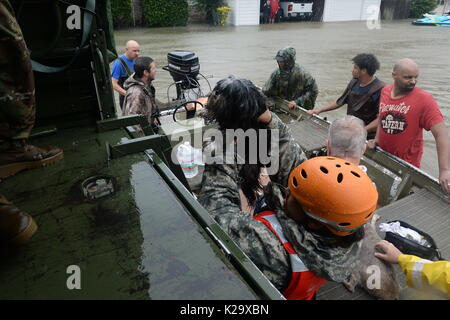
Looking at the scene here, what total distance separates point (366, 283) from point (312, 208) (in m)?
1.05

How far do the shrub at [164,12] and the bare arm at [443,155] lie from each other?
24.2 meters

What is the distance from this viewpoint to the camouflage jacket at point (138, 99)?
3.57m

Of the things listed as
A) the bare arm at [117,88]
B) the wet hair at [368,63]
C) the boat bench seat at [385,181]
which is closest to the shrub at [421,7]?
the wet hair at [368,63]

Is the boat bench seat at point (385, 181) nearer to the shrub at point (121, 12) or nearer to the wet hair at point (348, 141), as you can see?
the wet hair at point (348, 141)

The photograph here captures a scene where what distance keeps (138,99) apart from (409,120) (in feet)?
9.73

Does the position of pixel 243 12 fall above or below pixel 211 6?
below

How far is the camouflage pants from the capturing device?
144cm

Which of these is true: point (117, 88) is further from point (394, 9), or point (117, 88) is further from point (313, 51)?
point (394, 9)

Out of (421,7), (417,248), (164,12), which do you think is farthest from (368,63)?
(421,7)

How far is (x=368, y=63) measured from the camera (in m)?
3.76

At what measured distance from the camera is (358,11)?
3108 centimetres

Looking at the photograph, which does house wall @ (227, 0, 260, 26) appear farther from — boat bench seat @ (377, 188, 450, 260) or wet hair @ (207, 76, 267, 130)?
wet hair @ (207, 76, 267, 130)
